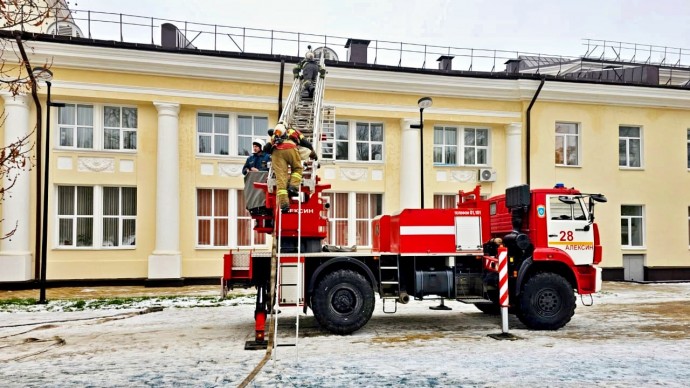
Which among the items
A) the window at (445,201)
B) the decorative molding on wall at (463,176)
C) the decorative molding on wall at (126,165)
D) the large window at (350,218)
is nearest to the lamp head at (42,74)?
the decorative molding on wall at (126,165)

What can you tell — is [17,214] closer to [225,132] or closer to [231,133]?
[225,132]

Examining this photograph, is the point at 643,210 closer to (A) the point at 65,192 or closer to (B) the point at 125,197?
(B) the point at 125,197

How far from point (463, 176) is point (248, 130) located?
28.4ft

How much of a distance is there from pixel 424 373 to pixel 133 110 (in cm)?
1627

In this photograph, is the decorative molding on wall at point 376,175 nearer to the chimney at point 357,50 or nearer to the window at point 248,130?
the window at point 248,130

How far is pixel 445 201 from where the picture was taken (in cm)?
2298

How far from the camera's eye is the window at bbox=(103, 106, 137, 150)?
790 inches

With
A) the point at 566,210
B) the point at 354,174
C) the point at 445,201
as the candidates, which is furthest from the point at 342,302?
the point at 445,201

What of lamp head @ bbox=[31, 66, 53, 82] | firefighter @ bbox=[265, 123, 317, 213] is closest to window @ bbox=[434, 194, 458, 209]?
firefighter @ bbox=[265, 123, 317, 213]

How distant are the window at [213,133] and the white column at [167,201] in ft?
3.34

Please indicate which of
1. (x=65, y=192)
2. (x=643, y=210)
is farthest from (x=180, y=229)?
(x=643, y=210)

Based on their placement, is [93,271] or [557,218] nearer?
[557,218]

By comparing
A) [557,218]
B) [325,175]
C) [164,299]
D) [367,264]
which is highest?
[325,175]

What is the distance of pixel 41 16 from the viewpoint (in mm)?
5941
